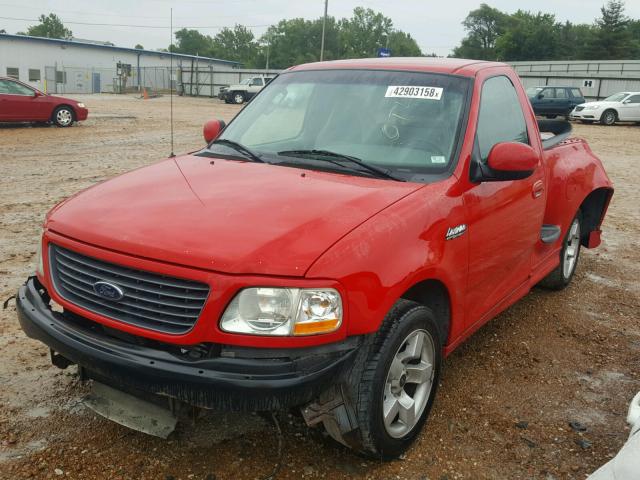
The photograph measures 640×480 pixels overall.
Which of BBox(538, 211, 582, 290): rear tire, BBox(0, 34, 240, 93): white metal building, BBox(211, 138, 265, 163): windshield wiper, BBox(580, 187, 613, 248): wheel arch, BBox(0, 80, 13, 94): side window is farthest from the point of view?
BBox(0, 34, 240, 93): white metal building

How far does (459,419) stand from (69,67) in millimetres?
56018

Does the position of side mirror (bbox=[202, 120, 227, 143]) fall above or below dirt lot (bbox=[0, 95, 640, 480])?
above

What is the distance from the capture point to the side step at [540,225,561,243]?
14.7 ft

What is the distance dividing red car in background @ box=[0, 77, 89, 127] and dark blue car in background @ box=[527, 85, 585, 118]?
20532 mm

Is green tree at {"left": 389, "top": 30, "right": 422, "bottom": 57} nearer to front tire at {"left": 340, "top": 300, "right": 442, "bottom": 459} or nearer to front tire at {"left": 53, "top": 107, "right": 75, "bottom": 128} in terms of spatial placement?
front tire at {"left": 53, "top": 107, "right": 75, "bottom": 128}

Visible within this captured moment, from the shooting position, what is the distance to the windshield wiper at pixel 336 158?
10.5 feet

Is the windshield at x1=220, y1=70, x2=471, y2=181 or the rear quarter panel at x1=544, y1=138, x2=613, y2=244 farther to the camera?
the rear quarter panel at x1=544, y1=138, x2=613, y2=244

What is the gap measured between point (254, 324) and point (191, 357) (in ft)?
0.92

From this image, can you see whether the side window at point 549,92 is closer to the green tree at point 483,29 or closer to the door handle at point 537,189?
the door handle at point 537,189

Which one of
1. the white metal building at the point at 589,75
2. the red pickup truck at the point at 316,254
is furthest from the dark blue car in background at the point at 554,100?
the red pickup truck at the point at 316,254

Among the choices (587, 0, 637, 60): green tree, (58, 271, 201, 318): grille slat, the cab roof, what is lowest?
(58, 271, 201, 318): grille slat

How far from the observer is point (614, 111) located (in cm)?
2664

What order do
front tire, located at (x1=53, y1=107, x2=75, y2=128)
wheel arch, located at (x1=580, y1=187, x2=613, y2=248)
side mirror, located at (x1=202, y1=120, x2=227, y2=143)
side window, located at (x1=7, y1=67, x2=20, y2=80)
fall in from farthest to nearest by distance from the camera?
1. side window, located at (x1=7, y1=67, x2=20, y2=80)
2. front tire, located at (x1=53, y1=107, x2=75, y2=128)
3. wheel arch, located at (x1=580, y1=187, x2=613, y2=248)
4. side mirror, located at (x1=202, y1=120, x2=227, y2=143)

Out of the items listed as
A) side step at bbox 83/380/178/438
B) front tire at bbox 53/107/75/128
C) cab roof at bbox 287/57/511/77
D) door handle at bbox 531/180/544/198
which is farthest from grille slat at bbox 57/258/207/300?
front tire at bbox 53/107/75/128
